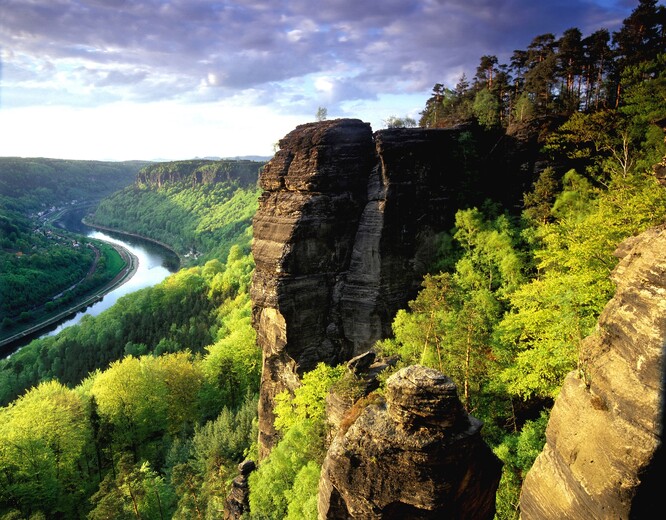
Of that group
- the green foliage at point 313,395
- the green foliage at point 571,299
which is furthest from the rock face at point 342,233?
the green foliage at point 571,299

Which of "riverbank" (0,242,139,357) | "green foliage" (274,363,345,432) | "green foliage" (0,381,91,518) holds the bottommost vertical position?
"riverbank" (0,242,139,357)

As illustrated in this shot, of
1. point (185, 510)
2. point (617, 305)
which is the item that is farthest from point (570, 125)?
point (185, 510)

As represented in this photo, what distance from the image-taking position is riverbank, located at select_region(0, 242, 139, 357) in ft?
293

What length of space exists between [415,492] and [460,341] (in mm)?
8401

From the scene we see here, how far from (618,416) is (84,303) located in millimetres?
126897

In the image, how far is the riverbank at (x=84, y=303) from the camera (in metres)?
89.3

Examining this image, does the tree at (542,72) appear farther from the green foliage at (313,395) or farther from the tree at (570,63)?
the green foliage at (313,395)

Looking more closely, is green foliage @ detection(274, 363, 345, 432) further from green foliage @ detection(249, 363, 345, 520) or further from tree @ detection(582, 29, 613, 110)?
tree @ detection(582, 29, 613, 110)

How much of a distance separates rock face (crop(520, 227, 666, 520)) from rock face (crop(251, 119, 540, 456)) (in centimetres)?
2074

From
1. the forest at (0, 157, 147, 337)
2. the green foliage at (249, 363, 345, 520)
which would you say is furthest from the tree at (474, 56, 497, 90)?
the forest at (0, 157, 147, 337)

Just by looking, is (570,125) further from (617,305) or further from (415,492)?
(415,492)

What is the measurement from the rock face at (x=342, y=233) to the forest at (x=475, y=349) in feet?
8.57

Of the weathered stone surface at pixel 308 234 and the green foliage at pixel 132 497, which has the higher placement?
the weathered stone surface at pixel 308 234

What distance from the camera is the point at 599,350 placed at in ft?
34.1
